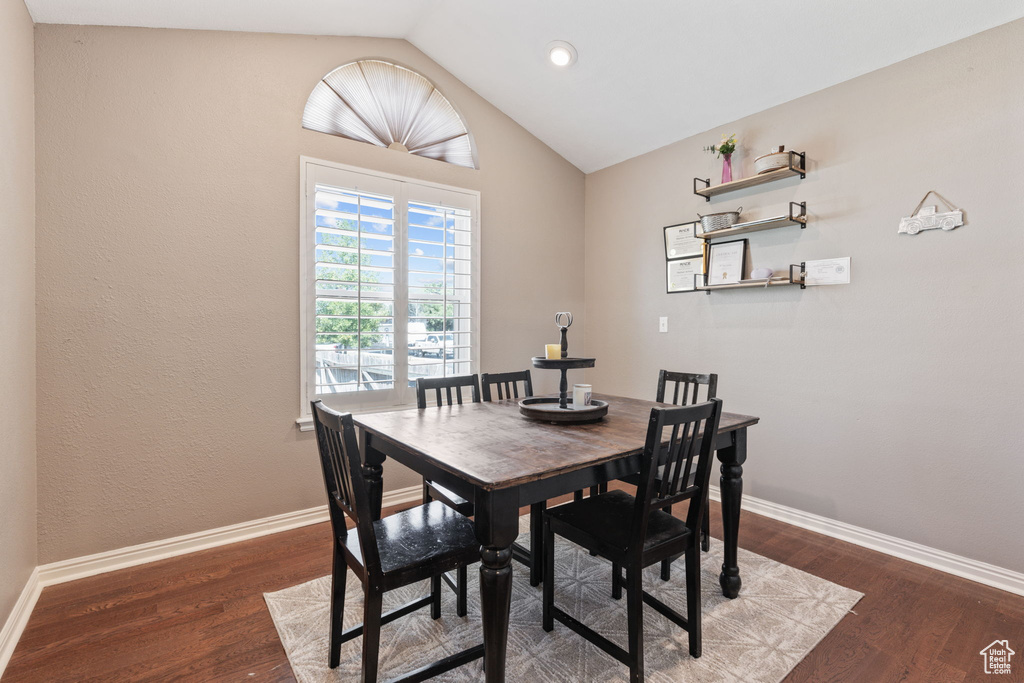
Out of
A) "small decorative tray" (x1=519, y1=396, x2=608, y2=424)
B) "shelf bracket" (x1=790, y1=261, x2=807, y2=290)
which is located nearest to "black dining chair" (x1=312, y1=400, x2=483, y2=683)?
"small decorative tray" (x1=519, y1=396, x2=608, y2=424)

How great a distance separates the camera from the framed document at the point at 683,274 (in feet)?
11.0

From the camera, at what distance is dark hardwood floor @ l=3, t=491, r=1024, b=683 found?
64.1 inches

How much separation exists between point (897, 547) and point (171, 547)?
12.1 ft

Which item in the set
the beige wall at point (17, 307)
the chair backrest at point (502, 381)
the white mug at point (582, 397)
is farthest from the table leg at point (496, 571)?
the beige wall at point (17, 307)

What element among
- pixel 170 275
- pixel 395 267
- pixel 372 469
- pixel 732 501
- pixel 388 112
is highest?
pixel 388 112

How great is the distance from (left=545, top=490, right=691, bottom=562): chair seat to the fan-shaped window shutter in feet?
8.18

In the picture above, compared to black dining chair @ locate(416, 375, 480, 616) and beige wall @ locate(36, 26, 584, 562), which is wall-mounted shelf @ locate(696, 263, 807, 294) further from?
beige wall @ locate(36, 26, 584, 562)

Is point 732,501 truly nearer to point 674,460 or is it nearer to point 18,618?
point 674,460

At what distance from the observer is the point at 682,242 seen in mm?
3412

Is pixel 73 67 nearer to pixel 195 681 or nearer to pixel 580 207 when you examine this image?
pixel 195 681

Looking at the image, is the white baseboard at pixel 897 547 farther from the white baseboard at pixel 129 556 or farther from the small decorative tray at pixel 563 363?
the white baseboard at pixel 129 556

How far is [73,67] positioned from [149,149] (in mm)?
410

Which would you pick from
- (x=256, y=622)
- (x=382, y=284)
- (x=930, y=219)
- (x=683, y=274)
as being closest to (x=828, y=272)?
(x=930, y=219)

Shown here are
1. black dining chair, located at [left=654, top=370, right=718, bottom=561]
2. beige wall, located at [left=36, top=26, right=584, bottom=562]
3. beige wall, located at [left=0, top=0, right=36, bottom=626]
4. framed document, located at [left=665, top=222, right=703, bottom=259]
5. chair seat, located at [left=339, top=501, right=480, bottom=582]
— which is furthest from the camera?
framed document, located at [left=665, top=222, right=703, bottom=259]
